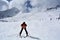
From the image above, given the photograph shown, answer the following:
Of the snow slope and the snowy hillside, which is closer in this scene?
the snow slope

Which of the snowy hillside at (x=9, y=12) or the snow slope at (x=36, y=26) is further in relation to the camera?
the snowy hillside at (x=9, y=12)

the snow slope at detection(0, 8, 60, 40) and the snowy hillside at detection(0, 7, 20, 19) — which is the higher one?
the snowy hillside at detection(0, 7, 20, 19)

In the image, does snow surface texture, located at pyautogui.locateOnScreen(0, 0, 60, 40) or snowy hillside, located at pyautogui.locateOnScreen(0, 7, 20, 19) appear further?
snowy hillside, located at pyautogui.locateOnScreen(0, 7, 20, 19)

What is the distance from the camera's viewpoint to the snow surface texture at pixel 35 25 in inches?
75.9

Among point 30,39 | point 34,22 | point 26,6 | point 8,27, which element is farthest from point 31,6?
point 30,39

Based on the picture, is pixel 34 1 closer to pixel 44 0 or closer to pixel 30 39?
pixel 44 0

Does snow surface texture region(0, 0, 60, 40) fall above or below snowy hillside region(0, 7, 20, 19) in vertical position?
below

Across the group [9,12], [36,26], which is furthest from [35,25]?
[9,12]

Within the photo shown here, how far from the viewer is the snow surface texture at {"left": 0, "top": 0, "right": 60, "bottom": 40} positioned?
6.33ft

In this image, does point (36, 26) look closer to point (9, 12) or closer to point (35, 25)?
point (35, 25)

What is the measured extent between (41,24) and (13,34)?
39 centimetres

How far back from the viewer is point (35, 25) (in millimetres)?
2125

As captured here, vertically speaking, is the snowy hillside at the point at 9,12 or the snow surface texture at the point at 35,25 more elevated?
the snowy hillside at the point at 9,12

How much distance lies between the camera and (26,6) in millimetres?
2283
